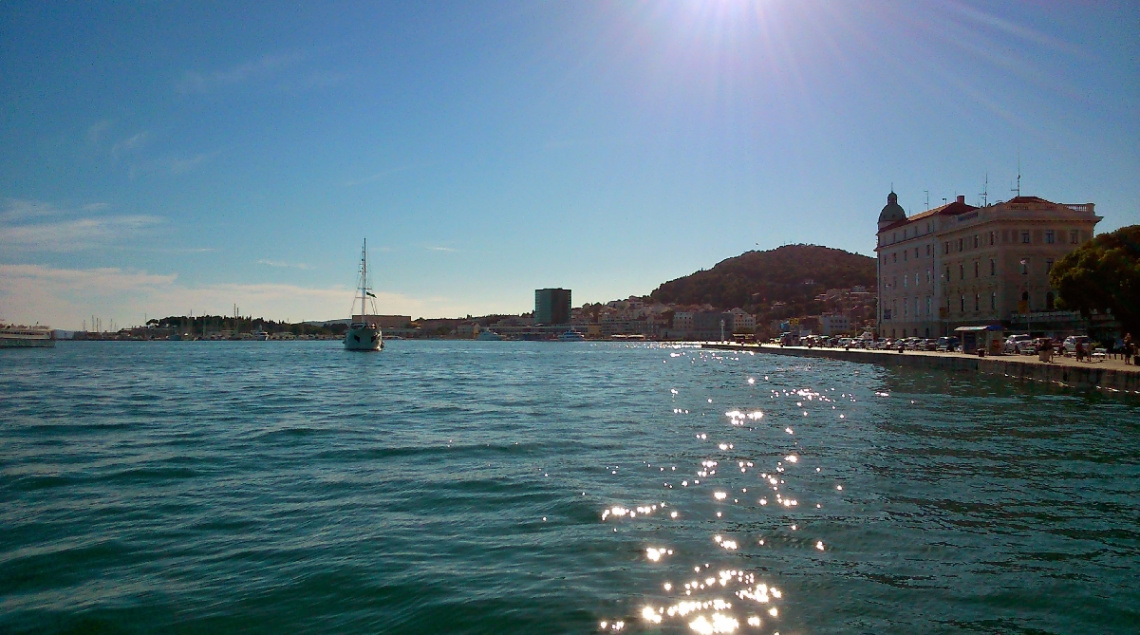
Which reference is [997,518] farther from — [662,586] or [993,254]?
[993,254]

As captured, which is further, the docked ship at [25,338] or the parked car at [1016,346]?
the docked ship at [25,338]

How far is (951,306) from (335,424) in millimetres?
59123

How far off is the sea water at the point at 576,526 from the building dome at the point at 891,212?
221 feet

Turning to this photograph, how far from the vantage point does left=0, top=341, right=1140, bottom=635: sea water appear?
226 inches

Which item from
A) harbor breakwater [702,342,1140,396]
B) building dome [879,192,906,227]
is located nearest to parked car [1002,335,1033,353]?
harbor breakwater [702,342,1140,396]

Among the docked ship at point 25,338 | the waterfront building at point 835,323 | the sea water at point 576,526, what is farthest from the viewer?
the waterfront building at point 835,323

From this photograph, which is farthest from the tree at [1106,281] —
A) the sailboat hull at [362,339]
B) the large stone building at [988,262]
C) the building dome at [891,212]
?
the sailboat hull at [362,339]

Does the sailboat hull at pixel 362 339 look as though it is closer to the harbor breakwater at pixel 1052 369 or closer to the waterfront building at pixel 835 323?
the harbor breakwater at pixel 1052 369

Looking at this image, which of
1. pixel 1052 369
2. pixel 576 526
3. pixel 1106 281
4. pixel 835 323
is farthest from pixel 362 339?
pixel 835 323

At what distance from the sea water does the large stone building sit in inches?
1689

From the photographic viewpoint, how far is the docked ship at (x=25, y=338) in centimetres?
9811

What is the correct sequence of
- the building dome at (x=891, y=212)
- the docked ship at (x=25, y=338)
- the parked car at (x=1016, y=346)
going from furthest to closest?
the docked ship at (x=25, y=338), the building dome at (x=891, y=212), the parked car at (x=1016, y=346)

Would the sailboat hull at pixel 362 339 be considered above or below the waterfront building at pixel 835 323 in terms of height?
below

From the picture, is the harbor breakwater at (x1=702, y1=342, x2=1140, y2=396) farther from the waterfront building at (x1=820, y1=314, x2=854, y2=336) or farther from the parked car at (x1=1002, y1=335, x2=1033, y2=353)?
the waterfront building at (x1=820, y1=314, x2=854, y2=336)
